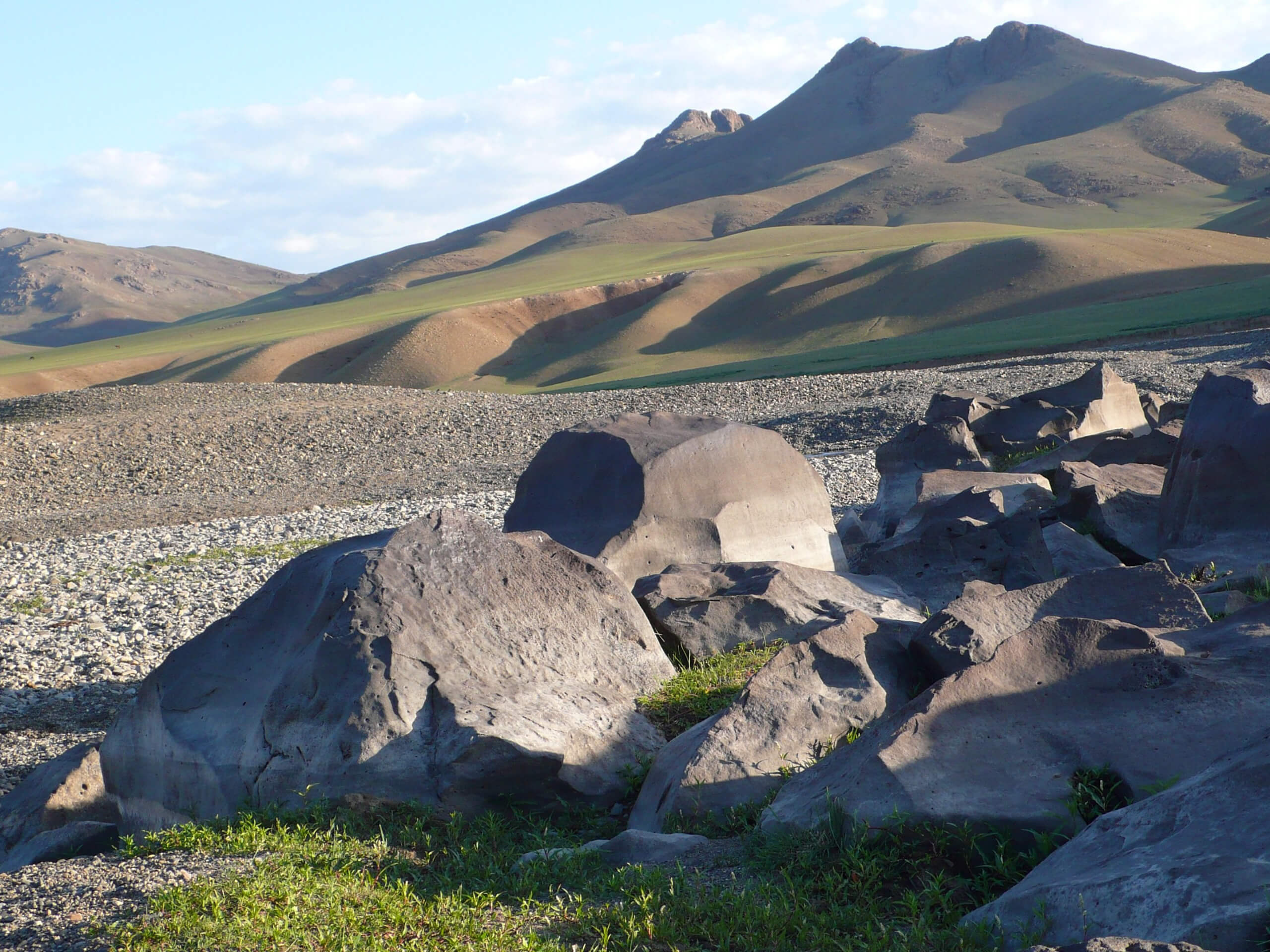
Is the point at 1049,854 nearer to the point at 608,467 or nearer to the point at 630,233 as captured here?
the point at 608,467

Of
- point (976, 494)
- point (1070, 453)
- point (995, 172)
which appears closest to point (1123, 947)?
point (976, 494)

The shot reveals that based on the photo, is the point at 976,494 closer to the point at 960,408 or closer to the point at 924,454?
the point at 924,454

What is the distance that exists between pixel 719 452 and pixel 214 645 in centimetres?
474

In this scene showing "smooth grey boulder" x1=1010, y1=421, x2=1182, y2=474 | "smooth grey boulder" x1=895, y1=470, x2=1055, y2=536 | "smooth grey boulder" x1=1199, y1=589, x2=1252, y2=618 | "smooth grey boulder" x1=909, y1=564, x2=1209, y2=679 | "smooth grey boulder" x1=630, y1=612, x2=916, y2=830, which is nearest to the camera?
"smooth grey boulder" x1=630, y1=612, x2=916, y2=830

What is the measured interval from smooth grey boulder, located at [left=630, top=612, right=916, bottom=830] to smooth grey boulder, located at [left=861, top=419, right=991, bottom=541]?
814 centimetres

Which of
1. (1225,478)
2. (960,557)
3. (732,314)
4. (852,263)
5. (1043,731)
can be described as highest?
(852,263)

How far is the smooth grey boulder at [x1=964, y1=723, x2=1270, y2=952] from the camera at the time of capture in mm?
3164

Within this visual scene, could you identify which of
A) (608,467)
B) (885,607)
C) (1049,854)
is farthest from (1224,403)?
(1049,854)

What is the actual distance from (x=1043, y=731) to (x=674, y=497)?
16.5 ft

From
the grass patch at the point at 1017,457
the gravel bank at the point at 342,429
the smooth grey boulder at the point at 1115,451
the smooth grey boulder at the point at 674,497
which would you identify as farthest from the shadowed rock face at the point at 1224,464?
the gravel bank at the point at 342,429

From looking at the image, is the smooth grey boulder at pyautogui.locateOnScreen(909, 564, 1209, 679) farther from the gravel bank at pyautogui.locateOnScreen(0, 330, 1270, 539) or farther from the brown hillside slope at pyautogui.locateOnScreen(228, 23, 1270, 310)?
the brown hillside slope at pyautogui.locateOnScreen(228, 23, 1270, 310)

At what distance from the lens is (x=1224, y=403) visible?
926 centimetres

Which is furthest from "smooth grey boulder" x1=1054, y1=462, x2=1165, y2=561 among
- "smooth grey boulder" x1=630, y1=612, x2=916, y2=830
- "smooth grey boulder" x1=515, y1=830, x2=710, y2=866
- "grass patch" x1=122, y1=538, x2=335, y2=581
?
"grass patch" x1=122, y1=538, x2=335, y2=581

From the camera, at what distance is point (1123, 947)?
3.04m
